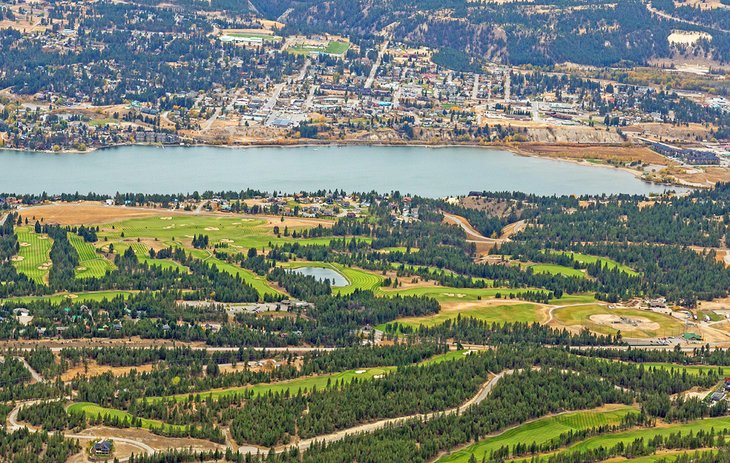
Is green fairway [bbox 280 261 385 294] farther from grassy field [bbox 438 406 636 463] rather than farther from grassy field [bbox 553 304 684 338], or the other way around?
grassy field [bbox 438 406 636 463]

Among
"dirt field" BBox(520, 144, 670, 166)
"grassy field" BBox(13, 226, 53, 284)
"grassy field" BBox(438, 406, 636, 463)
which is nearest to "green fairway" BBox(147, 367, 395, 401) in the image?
"grassy field" BBox(438, 406, 636, 463)

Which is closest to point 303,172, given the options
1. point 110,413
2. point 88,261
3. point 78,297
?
point 88,261

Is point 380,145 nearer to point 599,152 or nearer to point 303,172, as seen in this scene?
point 303,172

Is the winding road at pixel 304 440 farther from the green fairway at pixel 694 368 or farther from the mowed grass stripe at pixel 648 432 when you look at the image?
the green fairway at pixel 694 368

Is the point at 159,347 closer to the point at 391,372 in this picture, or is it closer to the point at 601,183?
the point at 391,372

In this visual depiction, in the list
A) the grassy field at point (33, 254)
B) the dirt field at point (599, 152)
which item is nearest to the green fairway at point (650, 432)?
the grassy field at point (33, 254)

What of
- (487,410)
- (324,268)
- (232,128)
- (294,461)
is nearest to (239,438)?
(294,461)
